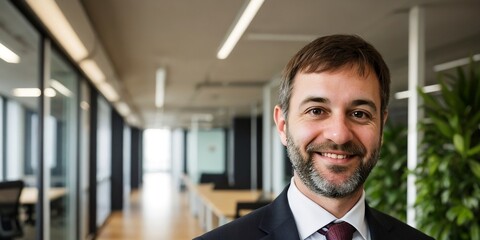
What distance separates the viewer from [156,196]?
1577cm

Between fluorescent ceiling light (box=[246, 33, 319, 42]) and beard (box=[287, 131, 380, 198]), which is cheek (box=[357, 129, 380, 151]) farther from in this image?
fluorescent ceiling light (box=[246, 33, 319, 42])

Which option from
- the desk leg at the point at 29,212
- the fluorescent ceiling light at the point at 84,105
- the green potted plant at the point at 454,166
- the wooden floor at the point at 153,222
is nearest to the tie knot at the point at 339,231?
the green potted plant at the point at 454,166

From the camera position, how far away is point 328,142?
103 cm

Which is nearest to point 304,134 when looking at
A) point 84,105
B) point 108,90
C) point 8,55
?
point 8,55

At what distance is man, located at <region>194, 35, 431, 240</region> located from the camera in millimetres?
1048

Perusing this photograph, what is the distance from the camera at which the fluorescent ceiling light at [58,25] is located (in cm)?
285

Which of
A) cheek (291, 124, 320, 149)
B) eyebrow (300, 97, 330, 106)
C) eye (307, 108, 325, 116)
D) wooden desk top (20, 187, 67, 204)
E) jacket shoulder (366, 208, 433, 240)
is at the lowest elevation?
wooden desk top (20, 187, 67, 204)

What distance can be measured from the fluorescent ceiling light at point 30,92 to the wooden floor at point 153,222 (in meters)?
3.98

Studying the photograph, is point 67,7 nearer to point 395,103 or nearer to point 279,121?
point 279,121

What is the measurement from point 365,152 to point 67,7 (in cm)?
257

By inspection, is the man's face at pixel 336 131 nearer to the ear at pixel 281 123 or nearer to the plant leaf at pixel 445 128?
the ear at pixel 281 123

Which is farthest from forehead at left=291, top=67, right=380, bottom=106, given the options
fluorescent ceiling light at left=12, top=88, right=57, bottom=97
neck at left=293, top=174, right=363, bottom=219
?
fluorescent ceiling light at left=12, top=88, right=57, bottom=97

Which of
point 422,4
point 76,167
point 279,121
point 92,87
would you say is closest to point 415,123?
point 422,4

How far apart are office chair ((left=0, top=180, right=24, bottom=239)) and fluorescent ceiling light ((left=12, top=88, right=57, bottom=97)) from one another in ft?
2.62
